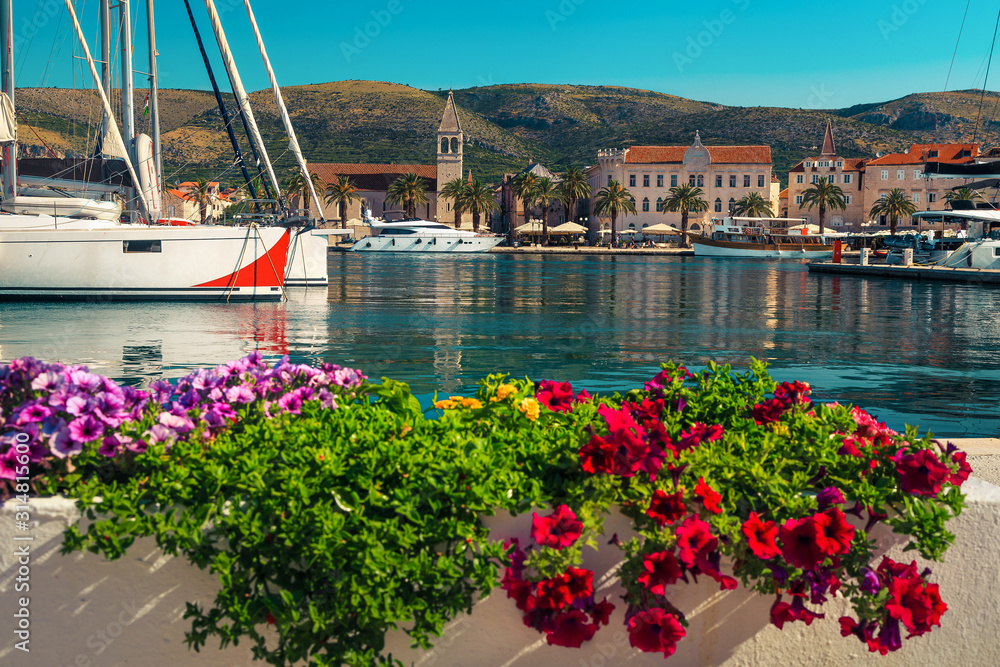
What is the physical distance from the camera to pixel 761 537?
2514 millimetres

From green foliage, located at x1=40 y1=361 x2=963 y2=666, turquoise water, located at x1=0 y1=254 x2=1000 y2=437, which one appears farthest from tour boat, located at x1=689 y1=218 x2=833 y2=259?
green foliage, located at x1=40 y1=361 x2=963 y2=666

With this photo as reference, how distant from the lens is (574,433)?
114 inches

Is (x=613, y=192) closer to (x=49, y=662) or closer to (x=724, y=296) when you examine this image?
(x=724, y=296)

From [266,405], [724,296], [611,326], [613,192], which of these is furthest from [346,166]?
[266,405]

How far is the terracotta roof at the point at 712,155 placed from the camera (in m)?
116

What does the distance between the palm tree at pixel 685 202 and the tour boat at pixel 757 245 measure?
55.3 ft

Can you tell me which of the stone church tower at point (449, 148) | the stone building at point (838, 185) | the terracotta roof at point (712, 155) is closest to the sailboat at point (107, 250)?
the terracotta roof at point (712, 155)

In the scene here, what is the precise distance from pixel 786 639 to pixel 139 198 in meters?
24.4

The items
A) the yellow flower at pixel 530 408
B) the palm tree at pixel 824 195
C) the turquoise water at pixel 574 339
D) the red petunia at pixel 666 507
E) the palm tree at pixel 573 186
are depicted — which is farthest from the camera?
the palm tree at pixel 573 186

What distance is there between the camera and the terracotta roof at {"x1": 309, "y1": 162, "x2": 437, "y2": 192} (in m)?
151

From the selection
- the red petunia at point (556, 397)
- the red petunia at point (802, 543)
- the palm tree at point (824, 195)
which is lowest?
the red petunia at point (802, 543)

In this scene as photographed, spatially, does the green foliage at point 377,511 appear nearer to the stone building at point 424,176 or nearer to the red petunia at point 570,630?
the red petunia at point 570,630

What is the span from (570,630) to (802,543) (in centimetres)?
73

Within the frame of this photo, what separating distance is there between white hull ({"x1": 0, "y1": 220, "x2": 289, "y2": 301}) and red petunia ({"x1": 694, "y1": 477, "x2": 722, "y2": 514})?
21.7 meters
